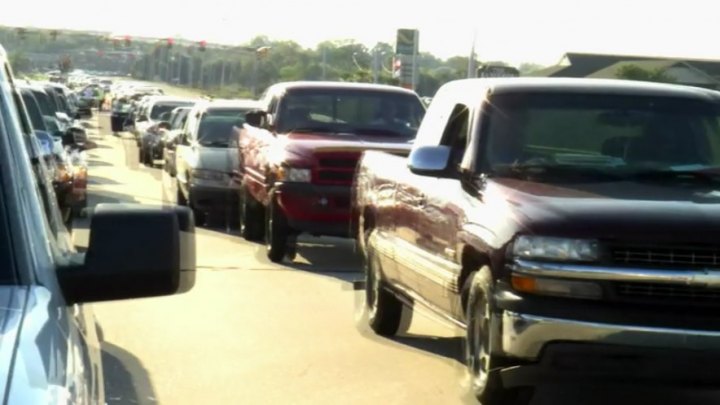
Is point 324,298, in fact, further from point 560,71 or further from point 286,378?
point 560,71

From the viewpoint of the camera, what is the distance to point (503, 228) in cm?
766

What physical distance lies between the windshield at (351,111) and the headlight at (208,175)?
11.6 ft

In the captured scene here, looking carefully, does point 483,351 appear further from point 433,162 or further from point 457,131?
point 457,131

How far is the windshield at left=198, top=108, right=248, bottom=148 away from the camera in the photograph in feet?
69.0

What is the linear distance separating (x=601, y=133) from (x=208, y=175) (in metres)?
11.5

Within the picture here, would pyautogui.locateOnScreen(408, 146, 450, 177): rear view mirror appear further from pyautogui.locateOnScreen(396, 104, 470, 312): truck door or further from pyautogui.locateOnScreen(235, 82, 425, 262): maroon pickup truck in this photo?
pyautogui.locateOnScreen(235, 82, 425, 262): maroon pickup truck

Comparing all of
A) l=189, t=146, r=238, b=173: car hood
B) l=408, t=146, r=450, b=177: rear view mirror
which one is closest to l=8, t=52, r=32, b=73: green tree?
l=408, t=146, r=450, b=177: rear view mirror

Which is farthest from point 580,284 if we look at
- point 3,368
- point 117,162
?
point 117,162

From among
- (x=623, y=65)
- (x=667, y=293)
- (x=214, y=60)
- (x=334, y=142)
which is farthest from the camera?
(x=623, y=65)

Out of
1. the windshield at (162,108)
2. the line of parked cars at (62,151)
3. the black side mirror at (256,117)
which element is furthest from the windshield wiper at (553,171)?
the windshield at (162,108)

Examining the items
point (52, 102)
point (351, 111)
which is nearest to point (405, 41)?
point (52, 102)

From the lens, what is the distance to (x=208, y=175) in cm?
1984

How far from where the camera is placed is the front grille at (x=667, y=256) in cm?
732

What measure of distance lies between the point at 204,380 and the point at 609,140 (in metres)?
2.91
